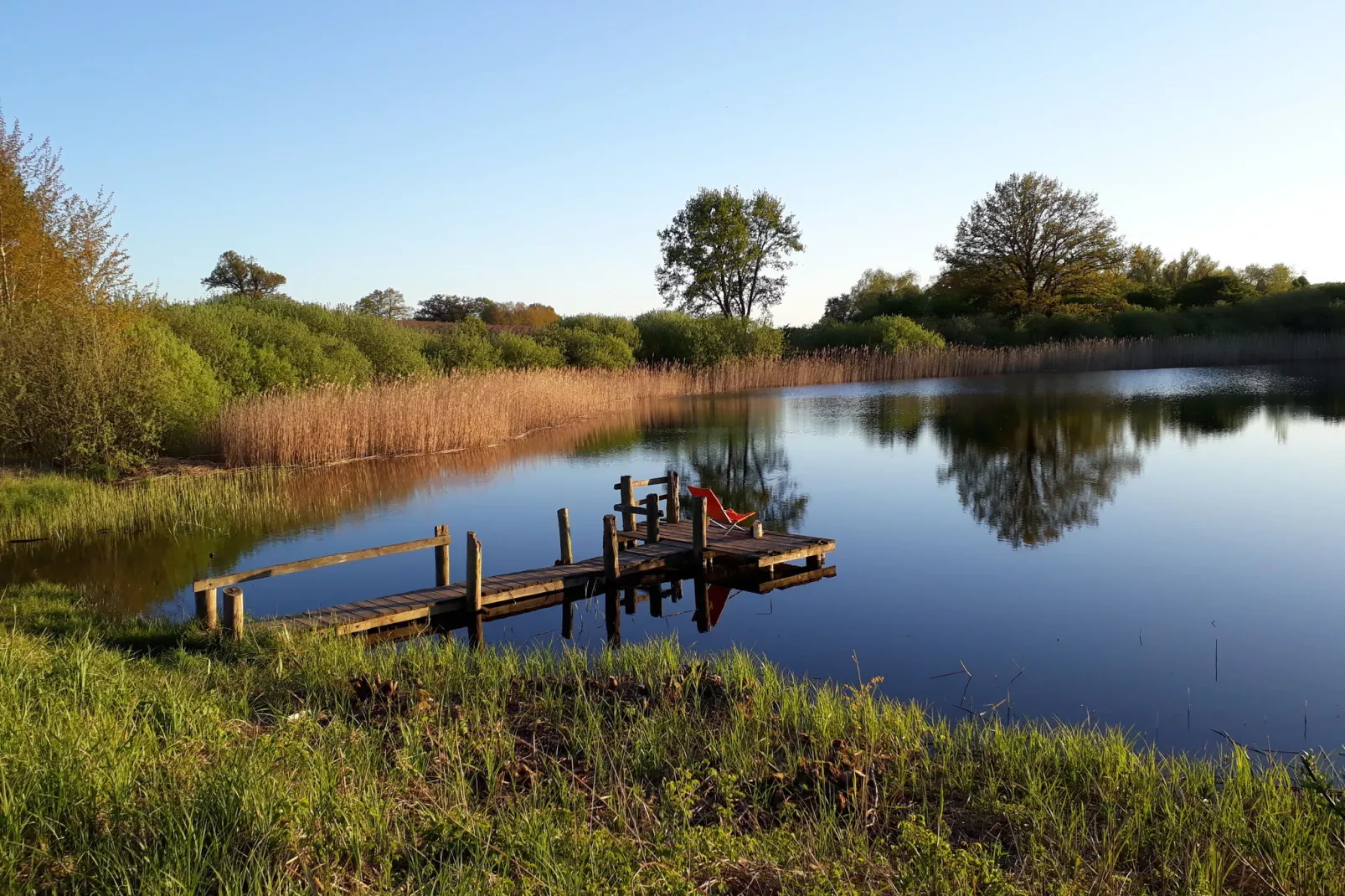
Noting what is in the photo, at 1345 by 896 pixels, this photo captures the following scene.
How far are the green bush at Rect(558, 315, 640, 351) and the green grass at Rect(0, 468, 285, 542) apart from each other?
92.1ft

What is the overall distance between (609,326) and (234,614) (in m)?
39.3

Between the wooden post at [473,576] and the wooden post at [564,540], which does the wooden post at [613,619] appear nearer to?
the wooden post at [564,540]

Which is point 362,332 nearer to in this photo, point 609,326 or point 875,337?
point 609,326

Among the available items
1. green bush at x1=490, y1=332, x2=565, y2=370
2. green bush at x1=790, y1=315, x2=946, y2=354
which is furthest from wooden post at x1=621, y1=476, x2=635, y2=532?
green bush at x1=790, y1=315, x2=946, y2=354

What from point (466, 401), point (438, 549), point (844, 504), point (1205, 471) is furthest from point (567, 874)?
point (466, 401)

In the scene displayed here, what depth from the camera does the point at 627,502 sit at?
1310 centimetres

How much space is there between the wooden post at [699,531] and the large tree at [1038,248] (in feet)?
171

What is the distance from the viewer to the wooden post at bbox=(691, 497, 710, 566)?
1193cm

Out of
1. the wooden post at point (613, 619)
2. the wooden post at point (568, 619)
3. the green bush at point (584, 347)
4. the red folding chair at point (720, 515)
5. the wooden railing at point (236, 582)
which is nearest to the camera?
the wooden railing at point (236, 582)

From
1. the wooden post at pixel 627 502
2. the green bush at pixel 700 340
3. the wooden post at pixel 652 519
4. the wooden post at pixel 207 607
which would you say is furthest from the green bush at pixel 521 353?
the wooden post at pixel 207 607

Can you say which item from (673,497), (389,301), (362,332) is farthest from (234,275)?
(673,497)

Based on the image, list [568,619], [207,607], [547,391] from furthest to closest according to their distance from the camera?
[547,391], [568,619], [207,607]

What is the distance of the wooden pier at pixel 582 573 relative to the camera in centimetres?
895

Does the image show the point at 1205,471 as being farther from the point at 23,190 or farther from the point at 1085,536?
the point at 23,190
